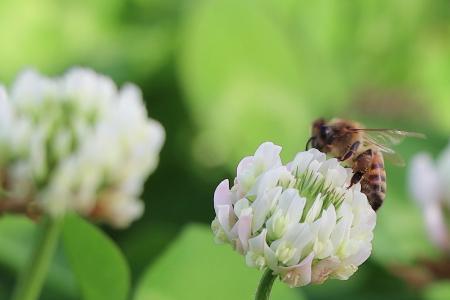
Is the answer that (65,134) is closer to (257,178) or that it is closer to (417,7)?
(257,178)

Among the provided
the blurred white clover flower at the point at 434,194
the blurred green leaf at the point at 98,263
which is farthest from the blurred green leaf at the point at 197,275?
the blurred white clover flower at the point at 434,194

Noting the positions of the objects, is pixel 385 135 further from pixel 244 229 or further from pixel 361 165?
pixel 244 229

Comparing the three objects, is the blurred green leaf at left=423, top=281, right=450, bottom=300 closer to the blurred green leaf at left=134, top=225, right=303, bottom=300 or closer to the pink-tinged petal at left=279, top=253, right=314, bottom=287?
the blurred green leaf at left=134, top=225, right=303, bottom=300

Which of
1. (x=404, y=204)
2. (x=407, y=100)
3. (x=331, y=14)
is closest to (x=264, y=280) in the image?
(x=404, y=204)

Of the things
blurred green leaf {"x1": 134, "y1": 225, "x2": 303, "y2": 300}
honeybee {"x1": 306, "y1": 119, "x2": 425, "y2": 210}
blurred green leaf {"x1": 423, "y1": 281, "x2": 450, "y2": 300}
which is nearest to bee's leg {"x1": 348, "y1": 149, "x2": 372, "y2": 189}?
honeybee {"x1": 306, "y1": 119, "x2": 425, "y2": 210}

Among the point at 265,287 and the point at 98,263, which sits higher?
the point at 265,287

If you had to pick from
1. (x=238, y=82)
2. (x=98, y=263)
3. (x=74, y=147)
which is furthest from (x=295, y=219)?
(x=238, y=82)

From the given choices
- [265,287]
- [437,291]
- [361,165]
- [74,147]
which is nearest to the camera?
[265,287]
